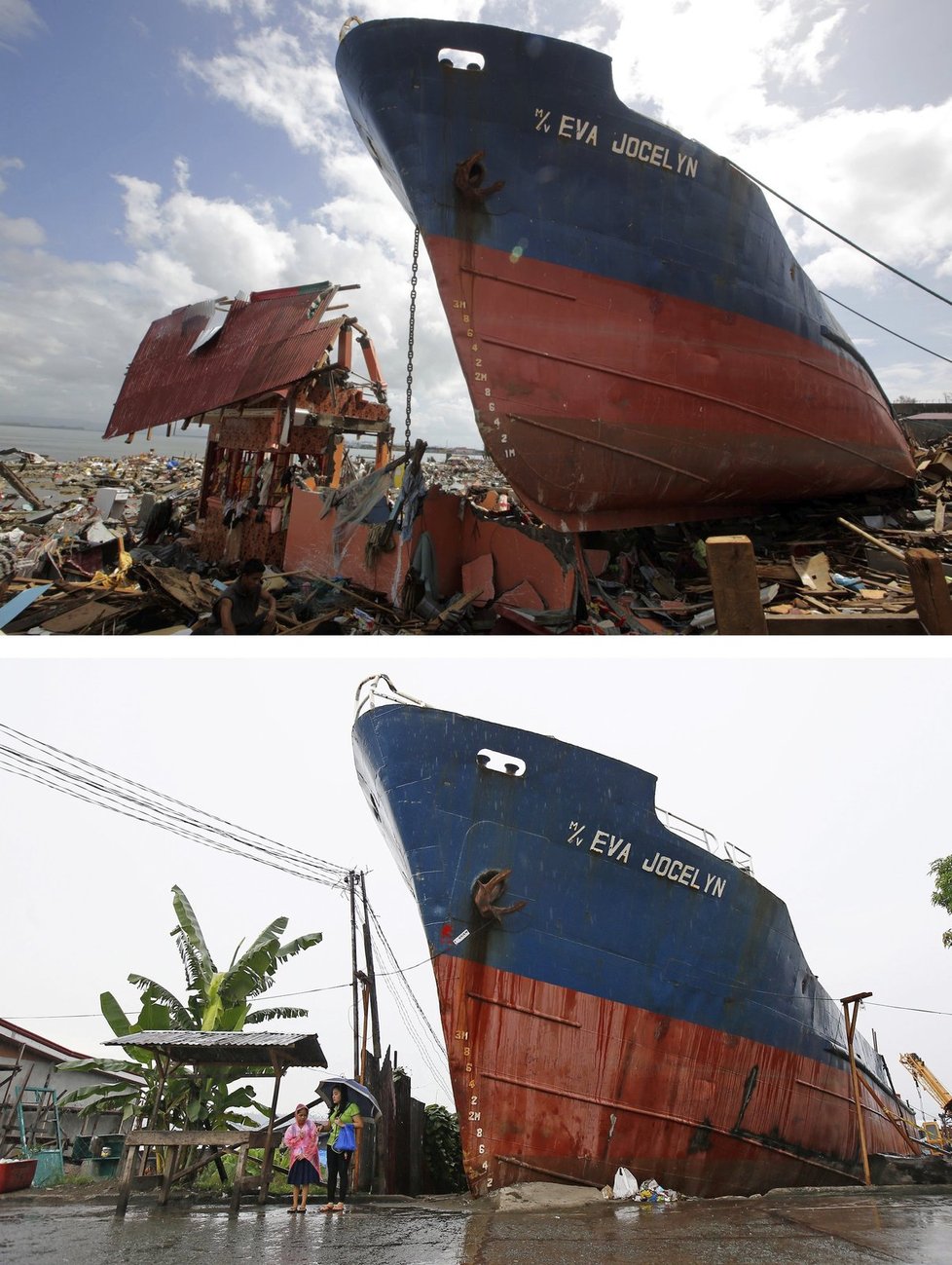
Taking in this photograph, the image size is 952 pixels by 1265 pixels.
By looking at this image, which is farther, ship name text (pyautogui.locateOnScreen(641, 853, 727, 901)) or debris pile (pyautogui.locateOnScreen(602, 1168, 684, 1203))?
ship name text (pyautogui.locateOnScreen(641, 853, 727, 901))

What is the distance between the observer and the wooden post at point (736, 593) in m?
4.68

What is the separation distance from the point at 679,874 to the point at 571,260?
20.0ft

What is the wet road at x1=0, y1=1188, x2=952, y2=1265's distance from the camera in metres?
4.17

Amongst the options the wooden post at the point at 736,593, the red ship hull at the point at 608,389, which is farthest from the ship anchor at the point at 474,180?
the wooden post at the point at 736,593

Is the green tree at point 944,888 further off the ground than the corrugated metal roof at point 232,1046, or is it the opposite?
the green tree at point 944,888

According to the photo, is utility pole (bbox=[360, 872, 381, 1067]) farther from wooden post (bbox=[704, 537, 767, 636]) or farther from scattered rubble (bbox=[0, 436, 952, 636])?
wooden post (bbox=[704, 537, 767, 636])

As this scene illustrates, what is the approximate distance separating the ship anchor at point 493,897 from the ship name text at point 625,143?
6.93m

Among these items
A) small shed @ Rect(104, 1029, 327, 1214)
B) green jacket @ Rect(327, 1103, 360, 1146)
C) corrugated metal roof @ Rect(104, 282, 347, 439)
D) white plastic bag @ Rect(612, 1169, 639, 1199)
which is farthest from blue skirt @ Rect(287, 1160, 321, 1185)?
corrugated metal roof @ Rect(104, 282, 347, 439)

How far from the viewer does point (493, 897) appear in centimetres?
699

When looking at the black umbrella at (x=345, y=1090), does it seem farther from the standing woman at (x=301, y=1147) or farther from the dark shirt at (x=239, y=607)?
the dark shirt at (x=239, y=607)

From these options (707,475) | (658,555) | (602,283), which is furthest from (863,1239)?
(602,283)

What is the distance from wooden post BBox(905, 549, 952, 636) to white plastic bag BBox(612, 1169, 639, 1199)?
5408 mm

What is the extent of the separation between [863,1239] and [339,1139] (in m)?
3.85

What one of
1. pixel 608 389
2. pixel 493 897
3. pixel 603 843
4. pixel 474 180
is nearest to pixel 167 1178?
pixel 493 897
